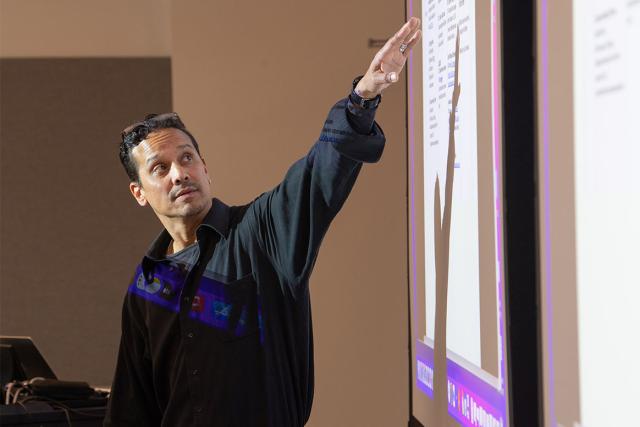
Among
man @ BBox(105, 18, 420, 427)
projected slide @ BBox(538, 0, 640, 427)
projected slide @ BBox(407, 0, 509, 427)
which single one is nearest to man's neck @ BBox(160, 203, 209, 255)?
man @ BBox(105, 18, 420, 427)

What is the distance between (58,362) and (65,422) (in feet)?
9.11

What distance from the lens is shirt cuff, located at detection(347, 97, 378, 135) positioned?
1.36 m

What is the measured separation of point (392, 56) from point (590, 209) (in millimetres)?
520

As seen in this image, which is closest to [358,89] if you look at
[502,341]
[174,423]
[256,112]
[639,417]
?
[502,341]

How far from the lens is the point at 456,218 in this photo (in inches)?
51.5

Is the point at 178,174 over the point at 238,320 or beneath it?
over

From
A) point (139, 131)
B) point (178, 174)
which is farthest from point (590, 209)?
point (139, 131)

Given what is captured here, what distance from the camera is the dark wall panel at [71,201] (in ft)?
16.3

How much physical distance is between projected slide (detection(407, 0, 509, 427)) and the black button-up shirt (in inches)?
9.6

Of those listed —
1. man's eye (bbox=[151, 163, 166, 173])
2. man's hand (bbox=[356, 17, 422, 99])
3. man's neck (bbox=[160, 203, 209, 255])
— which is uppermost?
man's hand (bbox=[356, 17, 422, 99])

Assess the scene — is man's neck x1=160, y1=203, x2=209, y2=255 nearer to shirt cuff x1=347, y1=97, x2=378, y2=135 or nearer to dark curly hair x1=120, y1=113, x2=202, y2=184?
dark curly hair x1=120, y1=113, x2=202, y2=184

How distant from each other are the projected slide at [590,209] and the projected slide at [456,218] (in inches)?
4.1

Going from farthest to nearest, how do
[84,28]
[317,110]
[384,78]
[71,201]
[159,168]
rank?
[71,201], [84,28], [317,110], [159,168], [384,78]

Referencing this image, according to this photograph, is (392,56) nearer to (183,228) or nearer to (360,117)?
(360,117)
